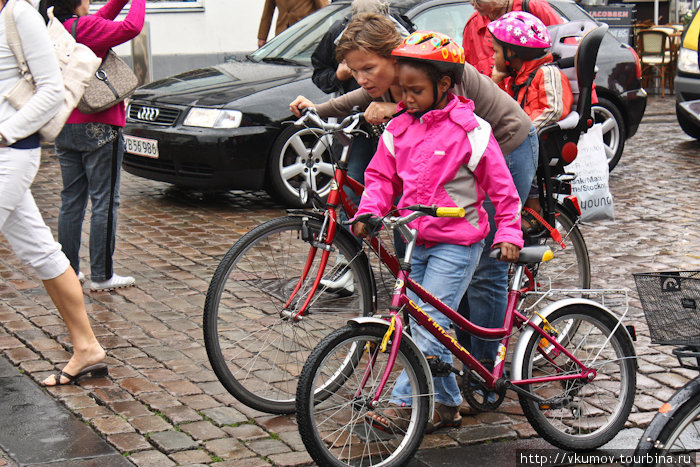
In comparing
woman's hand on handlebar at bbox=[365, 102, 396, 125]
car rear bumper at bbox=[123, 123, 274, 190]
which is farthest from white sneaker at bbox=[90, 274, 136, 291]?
woman's hand on handlebar at bbox=[365, 102, 396, 125]

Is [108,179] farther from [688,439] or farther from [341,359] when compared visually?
[688,439]

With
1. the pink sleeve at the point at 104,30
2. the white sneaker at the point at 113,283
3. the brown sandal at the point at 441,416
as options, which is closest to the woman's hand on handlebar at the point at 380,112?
the brown sandal at the point at 441,416

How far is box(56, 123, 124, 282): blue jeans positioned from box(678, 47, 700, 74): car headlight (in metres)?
7.94

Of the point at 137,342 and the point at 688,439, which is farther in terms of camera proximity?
the point at 137,342

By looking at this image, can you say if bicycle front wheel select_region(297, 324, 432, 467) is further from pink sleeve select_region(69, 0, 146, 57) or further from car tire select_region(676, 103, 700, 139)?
car tire select_region(676, 103, 700, 139)

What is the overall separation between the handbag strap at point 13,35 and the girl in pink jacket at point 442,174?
5.74ft

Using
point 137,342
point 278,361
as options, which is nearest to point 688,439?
point 278,361

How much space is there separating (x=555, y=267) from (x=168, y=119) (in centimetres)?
→ 416

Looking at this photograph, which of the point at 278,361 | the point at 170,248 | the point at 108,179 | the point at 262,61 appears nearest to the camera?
the point at 278,361

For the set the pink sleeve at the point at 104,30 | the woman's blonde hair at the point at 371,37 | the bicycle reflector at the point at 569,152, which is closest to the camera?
the woman's blonde hair at the point at 371,37

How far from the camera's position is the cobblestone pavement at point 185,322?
4.48 meters

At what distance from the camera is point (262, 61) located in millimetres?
9836

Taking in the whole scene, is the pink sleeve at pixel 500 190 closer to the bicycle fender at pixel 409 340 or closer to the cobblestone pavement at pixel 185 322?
the bicycle fender at pixel 409 340

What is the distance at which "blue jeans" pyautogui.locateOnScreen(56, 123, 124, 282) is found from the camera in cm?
640
